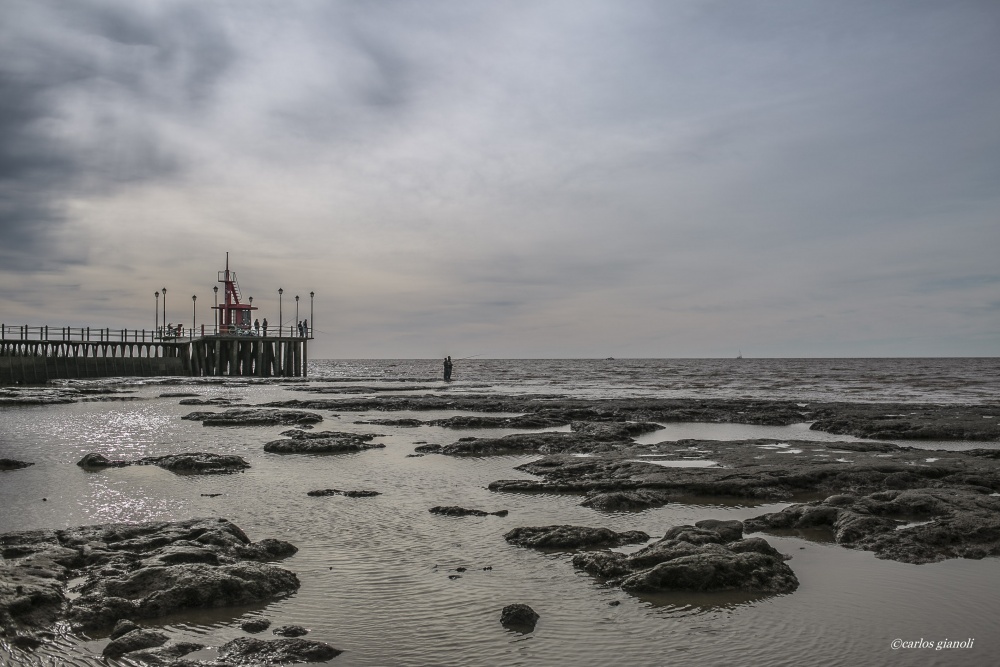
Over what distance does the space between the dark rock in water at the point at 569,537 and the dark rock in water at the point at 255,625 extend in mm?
3625

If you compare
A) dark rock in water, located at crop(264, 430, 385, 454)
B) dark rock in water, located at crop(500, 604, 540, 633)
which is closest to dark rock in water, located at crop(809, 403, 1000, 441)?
dark rock in water, located at crop(264, 430, 385, 454)

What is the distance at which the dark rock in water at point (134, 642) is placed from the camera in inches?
235

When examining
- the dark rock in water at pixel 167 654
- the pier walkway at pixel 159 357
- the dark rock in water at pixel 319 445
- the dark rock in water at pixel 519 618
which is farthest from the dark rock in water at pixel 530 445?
the pier walkway at pixel 159 357

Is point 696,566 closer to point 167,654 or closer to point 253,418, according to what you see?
point 167,654

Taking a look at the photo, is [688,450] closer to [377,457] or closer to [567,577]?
[377,457]

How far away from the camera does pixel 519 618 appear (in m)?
6.64

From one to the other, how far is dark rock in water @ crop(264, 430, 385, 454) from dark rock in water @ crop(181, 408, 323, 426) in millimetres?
5989

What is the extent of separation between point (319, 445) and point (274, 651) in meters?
13.2

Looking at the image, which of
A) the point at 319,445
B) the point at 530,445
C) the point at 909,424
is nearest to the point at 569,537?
the point at 530,445

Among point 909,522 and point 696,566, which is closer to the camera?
point 696,566

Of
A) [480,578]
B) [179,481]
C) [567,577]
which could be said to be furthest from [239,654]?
[179,481]

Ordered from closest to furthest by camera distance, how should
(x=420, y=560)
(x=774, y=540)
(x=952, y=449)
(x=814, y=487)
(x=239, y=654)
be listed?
(x=239, y=654) < (x=420, y=560) < (x=774, y=540) < (x=814, y=487) < (x=952, y=449)

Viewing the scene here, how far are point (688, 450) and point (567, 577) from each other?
11.4 meters

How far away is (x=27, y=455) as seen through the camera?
17547mm
